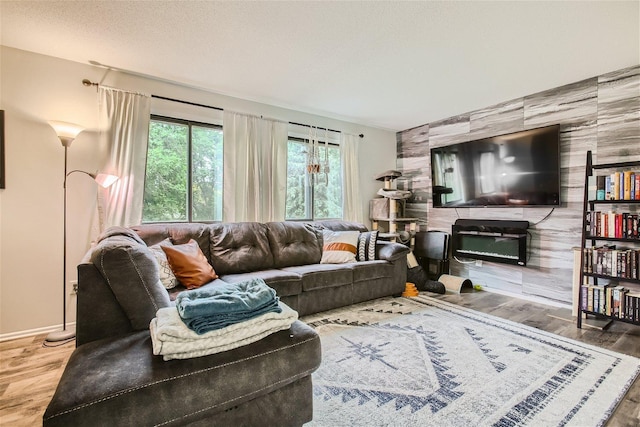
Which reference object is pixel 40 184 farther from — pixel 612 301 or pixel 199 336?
pixel 612 301

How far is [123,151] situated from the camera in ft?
9.74

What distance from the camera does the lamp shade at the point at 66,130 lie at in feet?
8.29

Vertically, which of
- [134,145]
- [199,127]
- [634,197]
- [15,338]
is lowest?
[15,338]

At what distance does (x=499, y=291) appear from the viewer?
12.7 feet

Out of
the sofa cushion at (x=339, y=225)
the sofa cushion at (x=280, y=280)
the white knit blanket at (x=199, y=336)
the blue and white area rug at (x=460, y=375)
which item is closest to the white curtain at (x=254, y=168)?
the sofa cushion at (x=339, y=225)

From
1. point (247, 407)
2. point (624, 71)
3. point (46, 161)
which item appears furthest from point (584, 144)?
point (46, 161)

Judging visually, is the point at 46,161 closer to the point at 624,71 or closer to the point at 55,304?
the point at 55,304

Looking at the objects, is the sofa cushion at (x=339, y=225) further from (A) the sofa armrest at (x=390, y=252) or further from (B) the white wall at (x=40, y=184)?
(B) the white wall at (x=40, y=184)

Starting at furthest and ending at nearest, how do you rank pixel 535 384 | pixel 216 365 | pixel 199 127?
pixel 199 127, pixel 535 384, pixel 216 365

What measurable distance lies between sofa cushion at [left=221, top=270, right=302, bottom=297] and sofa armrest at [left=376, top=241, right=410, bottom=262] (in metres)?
1.18

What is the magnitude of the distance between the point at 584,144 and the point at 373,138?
268 centimetres

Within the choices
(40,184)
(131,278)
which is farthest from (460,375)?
(40,184)

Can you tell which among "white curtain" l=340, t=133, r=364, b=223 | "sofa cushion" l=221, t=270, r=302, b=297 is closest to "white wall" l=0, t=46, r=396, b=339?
"sofa cushion" l=221, t=270, r=302, b=297

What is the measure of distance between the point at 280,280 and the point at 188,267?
79cm
